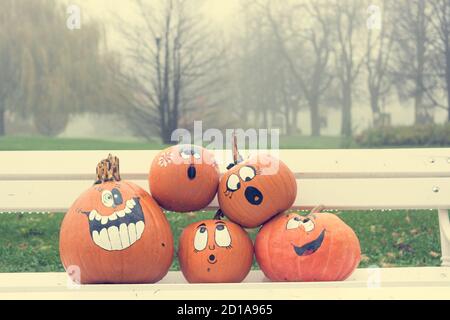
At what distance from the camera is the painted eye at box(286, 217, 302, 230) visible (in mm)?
1993

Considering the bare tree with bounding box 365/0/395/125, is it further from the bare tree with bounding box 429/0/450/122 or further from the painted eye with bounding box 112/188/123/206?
the painted eye with bounding box 112/188/123/206

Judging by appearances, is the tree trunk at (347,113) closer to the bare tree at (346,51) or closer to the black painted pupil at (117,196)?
the bare tree at (346,51)

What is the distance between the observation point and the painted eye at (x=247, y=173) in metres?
2.05

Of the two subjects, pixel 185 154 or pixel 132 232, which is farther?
pixel 185 154

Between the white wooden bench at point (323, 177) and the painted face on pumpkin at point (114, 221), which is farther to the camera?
the white wooden bench at point (323, 177)

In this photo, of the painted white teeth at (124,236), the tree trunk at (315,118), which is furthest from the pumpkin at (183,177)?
the tree trunk at (315,118)

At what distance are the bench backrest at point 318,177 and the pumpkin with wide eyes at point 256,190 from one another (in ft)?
1.14

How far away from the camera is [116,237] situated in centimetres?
190

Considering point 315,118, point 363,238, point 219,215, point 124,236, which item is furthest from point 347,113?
point 124,236

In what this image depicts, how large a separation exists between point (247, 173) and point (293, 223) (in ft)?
0.70

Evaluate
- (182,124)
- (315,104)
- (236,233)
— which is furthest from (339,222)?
(315,104)

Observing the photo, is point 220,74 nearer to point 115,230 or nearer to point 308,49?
point 308,49

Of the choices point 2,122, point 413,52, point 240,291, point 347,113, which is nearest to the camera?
point 240,291
